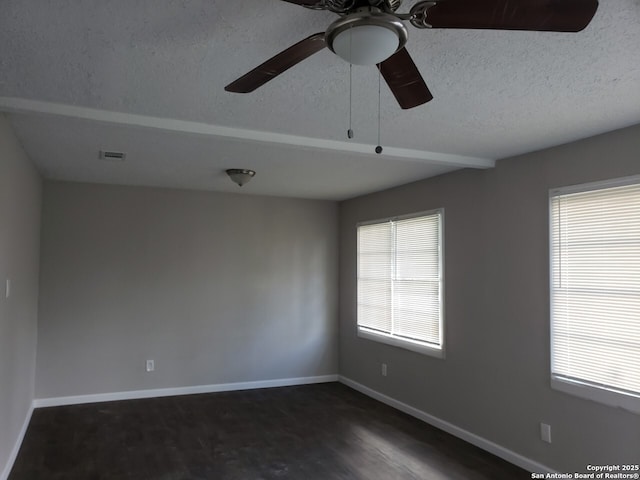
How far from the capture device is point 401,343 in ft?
16.6

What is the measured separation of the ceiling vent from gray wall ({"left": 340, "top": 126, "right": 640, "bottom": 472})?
281 centimetres

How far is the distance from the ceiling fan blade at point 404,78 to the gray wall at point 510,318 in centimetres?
185

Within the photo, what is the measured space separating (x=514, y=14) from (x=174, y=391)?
17.3 feet

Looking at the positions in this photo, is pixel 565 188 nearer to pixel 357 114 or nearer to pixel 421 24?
pixel 357 114

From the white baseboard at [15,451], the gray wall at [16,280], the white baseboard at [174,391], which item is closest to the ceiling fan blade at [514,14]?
the gray wall at [16,280]

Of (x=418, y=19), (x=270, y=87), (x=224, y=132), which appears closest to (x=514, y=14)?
(x=418, y=19)

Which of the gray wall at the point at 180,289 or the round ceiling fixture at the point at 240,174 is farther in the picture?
the gray wall at the point at 180,289

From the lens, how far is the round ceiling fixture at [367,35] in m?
1.40

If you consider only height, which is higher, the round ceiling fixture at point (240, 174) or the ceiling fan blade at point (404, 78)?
the round ceiling fixture at point (240, 174)

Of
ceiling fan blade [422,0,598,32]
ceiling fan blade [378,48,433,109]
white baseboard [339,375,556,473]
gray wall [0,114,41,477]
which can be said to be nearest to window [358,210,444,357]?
white baseboard [339,375,556,473]

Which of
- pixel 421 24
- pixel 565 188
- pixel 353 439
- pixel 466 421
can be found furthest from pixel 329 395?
pixel 421 24

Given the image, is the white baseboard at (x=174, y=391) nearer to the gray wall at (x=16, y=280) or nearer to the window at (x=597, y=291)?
the gray wall at (x=16, y=280)

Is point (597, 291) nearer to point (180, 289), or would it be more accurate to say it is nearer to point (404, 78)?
point (404, 78)

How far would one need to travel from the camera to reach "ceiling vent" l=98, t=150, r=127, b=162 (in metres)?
3.82
